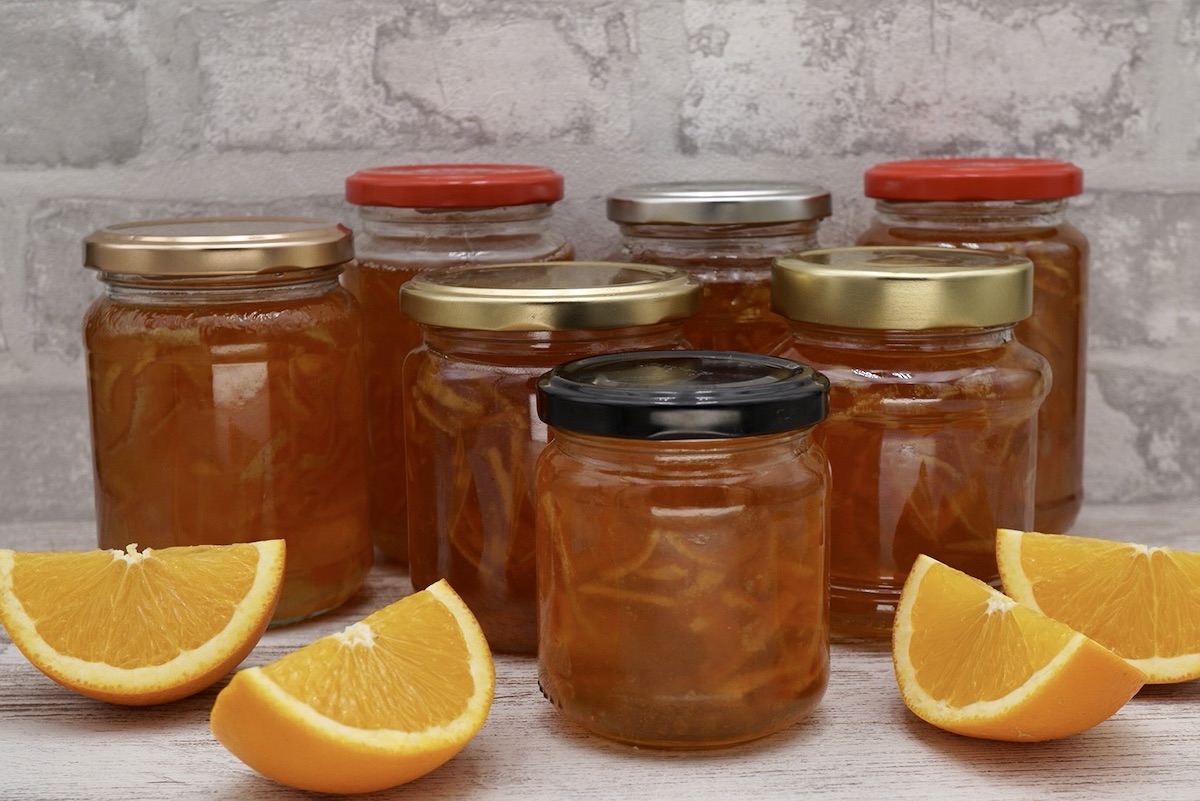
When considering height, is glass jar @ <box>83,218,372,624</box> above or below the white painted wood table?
above

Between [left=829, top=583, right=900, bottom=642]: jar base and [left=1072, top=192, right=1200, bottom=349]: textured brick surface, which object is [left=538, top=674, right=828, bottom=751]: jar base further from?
[left=1072, top=192, right=1200, bottom=349]: textured brick surface

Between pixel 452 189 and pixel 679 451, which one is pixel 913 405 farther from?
pixel 452 189

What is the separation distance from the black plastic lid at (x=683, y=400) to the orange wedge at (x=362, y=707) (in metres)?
0.17

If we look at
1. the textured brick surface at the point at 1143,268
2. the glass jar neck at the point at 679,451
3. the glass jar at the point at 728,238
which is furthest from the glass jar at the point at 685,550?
the textured brick surface at the point at 1143,268

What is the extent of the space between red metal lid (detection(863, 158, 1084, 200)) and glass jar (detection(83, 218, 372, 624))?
1.61 feet

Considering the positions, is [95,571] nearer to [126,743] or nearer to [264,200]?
[126,743]

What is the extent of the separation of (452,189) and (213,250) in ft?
0.76

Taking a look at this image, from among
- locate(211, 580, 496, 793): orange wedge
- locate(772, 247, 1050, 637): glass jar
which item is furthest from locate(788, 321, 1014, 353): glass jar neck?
locate(211, 580, 496, 793): orange wedge

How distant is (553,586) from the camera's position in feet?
2.95

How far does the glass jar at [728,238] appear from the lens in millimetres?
1184

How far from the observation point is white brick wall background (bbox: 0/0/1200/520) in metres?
1.32

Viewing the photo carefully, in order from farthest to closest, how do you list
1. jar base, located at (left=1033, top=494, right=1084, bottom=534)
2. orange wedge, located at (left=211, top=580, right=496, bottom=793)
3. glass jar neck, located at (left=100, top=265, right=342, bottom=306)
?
jar base, located at (left=1033, top=494, right=1084, bottom=534) < glass jar neck, located at (left=100, top=265, right=342, bottom=306) < orange wedge, located at (left=211, top=580, right=496, bottom=793)

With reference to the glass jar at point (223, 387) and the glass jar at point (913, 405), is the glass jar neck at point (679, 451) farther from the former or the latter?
the glass jar at point (223, 387)

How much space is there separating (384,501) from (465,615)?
0.38 m
